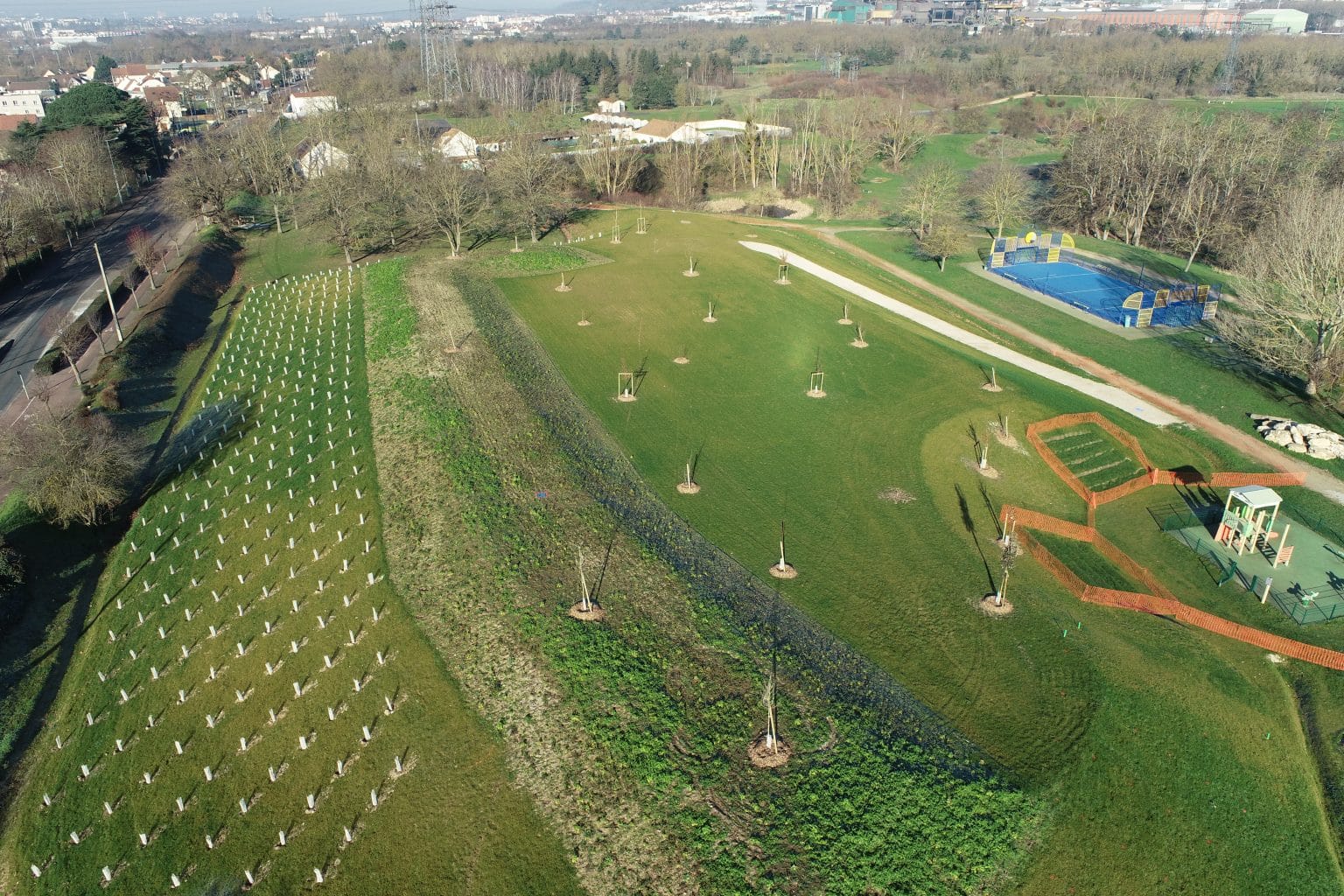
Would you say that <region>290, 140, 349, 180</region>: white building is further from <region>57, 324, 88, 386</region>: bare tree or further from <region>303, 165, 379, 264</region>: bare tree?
<region>57, 324, 88, 386</region>: bare tree

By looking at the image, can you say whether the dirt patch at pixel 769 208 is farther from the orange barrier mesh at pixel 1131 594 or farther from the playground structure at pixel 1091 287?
the orange barrier mesh at pixel 1131 594

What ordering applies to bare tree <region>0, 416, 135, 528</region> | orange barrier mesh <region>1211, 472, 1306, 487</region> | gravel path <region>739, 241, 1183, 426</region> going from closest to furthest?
bare tree <region>0, 416, 135, 528</region> → orange barrier mesh <region>1211, 472, 1306, 487</region> → gravel path <region>739, 241, 1183, 426</region>

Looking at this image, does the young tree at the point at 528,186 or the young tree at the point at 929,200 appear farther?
the young tree at the point at 929,200

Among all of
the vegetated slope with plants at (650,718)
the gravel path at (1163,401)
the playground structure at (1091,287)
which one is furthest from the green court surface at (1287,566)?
the playground structure at (1091,287)

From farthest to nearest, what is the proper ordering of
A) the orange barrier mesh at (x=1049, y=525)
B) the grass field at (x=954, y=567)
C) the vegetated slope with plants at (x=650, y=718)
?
the orange barrier mesh at (x=1049, y=525) → the grass field at (x=954, y=567) → the vegetated slope with plants at (x=650, y=718)

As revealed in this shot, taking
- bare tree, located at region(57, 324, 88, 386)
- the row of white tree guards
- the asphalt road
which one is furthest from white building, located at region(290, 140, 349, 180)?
the row of white tree guards

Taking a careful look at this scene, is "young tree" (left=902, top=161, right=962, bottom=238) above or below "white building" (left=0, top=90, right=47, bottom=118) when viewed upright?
below

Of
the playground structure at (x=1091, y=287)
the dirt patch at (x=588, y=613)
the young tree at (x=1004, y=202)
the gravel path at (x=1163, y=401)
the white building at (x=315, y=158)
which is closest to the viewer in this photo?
the dirt patch at (x=588, y=613)
